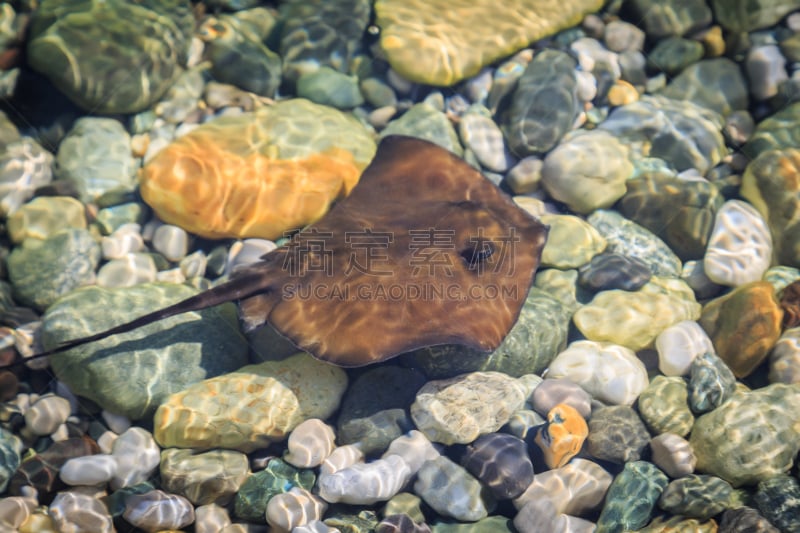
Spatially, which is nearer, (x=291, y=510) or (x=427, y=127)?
(x=291, y=510)

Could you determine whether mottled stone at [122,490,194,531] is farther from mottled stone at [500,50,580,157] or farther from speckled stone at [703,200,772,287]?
speckled stone at [703,200,772,287]

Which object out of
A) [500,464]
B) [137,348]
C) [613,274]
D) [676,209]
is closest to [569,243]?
[613,274]

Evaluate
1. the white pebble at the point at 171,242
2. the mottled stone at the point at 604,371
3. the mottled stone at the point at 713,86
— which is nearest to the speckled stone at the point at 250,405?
the white pebble at the point at 171,242

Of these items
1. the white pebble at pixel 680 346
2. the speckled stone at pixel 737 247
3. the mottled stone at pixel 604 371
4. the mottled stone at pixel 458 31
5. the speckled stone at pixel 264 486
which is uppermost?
the mottled stone at pixel 458 31

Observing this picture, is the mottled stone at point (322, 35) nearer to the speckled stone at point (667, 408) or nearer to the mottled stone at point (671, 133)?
the mottled stone at point (671, 133)

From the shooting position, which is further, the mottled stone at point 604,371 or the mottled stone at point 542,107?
the mottled stone at point 542,107

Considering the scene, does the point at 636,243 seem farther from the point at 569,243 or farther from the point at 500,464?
the point at 500,464

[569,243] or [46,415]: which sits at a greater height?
[569,243]
